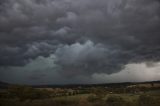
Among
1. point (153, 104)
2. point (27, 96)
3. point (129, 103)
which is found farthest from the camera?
point (27, 96)

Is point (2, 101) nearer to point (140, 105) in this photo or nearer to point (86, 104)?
point (86, 104)

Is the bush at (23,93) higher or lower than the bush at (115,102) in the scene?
higher

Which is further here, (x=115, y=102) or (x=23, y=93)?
(x=23, y=93)

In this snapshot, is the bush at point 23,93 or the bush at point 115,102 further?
the bush at point 23,93

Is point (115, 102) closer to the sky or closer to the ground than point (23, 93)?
closer to the ground

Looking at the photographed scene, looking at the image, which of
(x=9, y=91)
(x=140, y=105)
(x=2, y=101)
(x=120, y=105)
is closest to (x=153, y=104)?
(x=140, y=105)

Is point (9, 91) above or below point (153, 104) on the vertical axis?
above

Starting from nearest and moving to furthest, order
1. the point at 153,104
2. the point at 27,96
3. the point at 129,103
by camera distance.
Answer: the point at 153,104, the point at 129,103, the point at 27,96

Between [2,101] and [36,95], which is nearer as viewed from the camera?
[2,101]

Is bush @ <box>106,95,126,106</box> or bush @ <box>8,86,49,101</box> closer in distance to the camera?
bush @ <box>106,95,126,106</box>

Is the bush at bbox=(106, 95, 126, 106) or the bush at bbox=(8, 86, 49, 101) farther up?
the bush at bbox=(8, 86, 49, 101)
